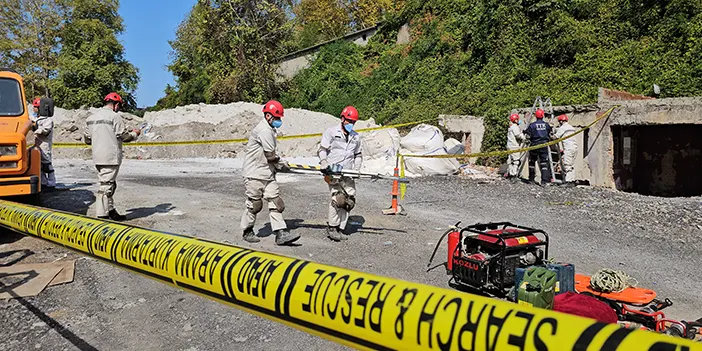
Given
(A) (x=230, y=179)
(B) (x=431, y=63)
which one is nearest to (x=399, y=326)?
(A) (x=230, y=179)

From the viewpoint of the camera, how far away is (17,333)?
12.1 ft

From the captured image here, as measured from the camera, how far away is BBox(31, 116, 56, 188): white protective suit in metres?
9.13

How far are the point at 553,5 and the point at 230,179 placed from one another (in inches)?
590

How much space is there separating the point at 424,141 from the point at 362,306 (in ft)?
40.9

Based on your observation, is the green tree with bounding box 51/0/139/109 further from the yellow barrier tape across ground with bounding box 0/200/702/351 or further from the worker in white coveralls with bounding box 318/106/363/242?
the yellow barrier tape across ground with bounding box 0/200/702/351

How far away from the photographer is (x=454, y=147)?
14.8 meters

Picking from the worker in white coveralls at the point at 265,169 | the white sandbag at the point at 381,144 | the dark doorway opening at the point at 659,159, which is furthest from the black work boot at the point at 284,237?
the dark doorway opening at the point at 659,159

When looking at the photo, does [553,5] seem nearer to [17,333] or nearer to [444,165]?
[444,165]

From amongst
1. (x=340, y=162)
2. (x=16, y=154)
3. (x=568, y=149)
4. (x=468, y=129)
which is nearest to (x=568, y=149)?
(x=568, y=149)

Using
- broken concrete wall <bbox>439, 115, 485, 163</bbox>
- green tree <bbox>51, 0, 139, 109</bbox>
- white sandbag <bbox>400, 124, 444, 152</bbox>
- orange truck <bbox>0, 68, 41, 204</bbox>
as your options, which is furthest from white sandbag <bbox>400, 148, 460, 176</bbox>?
green tree <bbox>51, 0, 139, 109</bbox>

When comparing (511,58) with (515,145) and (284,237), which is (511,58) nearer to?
(515,145)

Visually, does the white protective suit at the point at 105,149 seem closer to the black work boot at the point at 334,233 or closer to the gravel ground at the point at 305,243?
the gravel ground at the point at 305,243

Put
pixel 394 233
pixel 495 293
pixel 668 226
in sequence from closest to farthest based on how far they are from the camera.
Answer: pixel 495 293 → pixel 394 233 → pixel 668 226

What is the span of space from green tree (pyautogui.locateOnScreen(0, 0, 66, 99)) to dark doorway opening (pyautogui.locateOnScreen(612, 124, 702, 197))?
38.4 meters
